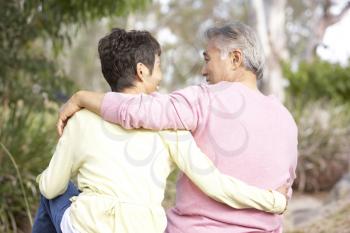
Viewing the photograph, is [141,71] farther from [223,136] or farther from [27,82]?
[27,82]

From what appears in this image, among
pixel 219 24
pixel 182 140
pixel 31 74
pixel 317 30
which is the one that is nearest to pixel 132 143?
pixel 182 140

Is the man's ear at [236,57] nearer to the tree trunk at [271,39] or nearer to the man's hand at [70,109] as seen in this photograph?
the man's hand at [70,109]

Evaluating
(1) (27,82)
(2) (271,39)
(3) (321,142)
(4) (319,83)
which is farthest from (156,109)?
(4) (319,83)

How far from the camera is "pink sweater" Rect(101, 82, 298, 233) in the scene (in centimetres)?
254

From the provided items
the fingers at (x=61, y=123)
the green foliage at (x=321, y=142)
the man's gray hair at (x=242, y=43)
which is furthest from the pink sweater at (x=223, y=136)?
the green foliage at (x=321, y=142)

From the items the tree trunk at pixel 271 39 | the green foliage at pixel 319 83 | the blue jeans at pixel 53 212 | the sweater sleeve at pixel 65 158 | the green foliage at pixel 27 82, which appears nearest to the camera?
the sweater sleeve at pixel 65 158

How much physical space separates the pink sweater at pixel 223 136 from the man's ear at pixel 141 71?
90mm

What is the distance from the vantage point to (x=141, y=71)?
2604 mm

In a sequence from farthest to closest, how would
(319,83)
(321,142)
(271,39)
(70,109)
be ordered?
(319,83), (321,142), (271,39), (70,109)

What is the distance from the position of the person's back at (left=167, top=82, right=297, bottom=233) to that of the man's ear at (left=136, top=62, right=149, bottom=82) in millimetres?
242

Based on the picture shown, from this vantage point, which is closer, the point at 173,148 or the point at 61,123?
the point at 173,148

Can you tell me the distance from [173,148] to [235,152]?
249mm

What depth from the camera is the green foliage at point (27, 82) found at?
17.8ft

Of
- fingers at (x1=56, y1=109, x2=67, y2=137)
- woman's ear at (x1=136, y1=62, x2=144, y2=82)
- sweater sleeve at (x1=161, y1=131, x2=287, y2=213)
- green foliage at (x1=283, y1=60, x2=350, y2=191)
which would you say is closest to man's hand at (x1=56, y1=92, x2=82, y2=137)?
fingers at (x1=56, y1=109, x2=67, y2=137)
